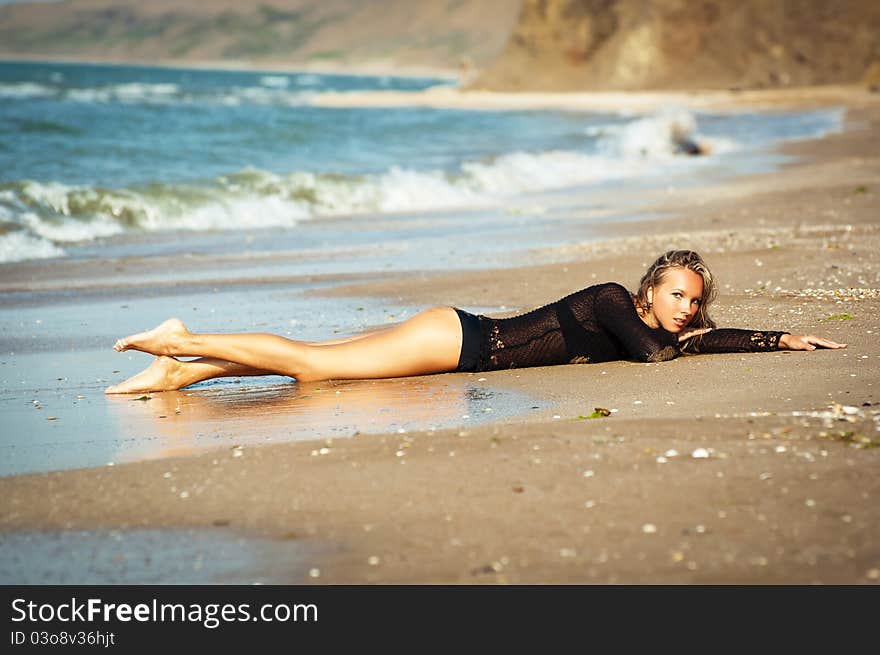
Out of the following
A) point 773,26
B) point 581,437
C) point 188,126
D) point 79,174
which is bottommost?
point 581,437

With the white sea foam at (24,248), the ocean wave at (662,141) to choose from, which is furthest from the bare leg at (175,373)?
the ocean wave at (662,141)

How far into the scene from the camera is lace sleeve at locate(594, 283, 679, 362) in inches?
259

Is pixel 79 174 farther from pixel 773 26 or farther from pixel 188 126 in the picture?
pixel 773 26

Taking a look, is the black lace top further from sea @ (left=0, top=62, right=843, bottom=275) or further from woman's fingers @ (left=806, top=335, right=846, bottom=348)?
sea @ (left=0, top=62, right=843, bottom=275)

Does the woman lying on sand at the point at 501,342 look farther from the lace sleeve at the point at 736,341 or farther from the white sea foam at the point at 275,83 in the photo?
the white sea foam at the point at 275,83

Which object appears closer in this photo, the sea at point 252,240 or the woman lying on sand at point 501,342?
the sea at point 252,240

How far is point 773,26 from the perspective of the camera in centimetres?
7075

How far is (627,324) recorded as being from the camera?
21.6 feet

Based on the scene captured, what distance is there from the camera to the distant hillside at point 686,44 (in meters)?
68.6

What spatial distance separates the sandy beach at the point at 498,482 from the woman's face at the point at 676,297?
0.91 feet

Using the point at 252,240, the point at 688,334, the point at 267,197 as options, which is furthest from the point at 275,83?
the point at 688,334

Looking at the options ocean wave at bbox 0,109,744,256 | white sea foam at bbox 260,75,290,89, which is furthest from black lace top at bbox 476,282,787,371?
white sea foam at bbox 260,75,290,89
